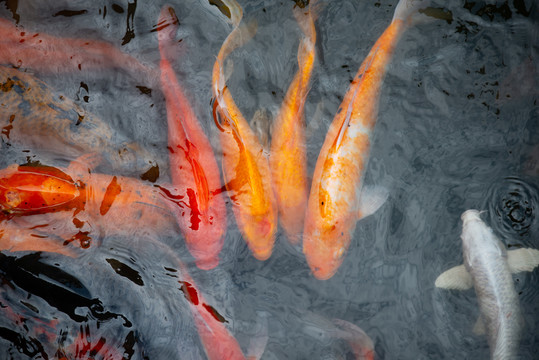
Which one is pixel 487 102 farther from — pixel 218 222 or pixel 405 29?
pixel 218 222

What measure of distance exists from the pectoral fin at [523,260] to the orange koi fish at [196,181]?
1895 millimetres

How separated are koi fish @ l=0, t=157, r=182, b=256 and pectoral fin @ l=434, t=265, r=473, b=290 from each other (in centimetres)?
180

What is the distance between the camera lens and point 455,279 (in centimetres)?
280

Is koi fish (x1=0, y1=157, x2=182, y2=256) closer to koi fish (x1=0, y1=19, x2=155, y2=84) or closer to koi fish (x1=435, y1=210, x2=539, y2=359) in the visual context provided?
koi fish (x1=0, y1=19, x2=155, y2=84)

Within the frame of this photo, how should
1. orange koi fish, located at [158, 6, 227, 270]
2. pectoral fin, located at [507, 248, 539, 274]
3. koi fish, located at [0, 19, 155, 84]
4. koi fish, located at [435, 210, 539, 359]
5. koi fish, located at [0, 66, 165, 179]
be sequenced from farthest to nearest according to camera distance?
koi fish, located at [0, 19, 155, 84]
koi fish, located at [0, 66, 165, 179]
orange koi fish, located at [158, 6, 227, 270]
pectoral fin, located at [507, 248, 539, 274]
koi fish, located at [435, 210, 539, 359]

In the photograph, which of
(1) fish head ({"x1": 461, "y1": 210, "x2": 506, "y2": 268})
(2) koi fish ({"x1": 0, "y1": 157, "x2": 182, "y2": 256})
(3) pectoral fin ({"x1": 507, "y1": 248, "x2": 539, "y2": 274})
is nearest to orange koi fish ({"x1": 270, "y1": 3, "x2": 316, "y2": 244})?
(2) koi fish ({"x1": 0, "y1": 157, "x2": 182, "y2": 256})

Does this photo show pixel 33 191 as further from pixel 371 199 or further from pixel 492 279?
pixel 492 279

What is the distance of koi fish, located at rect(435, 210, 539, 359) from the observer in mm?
2613

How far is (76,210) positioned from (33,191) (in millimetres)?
301

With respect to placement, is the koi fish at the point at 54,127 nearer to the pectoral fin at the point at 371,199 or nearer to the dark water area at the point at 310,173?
the dark water area at the point at 310,173

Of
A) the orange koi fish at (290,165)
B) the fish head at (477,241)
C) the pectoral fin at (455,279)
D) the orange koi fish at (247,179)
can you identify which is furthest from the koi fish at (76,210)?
the fish head at (477,241)

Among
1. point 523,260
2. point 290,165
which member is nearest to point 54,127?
point 290,165

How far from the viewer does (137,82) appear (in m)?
3.24

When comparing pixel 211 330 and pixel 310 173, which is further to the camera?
pixel 310 173
